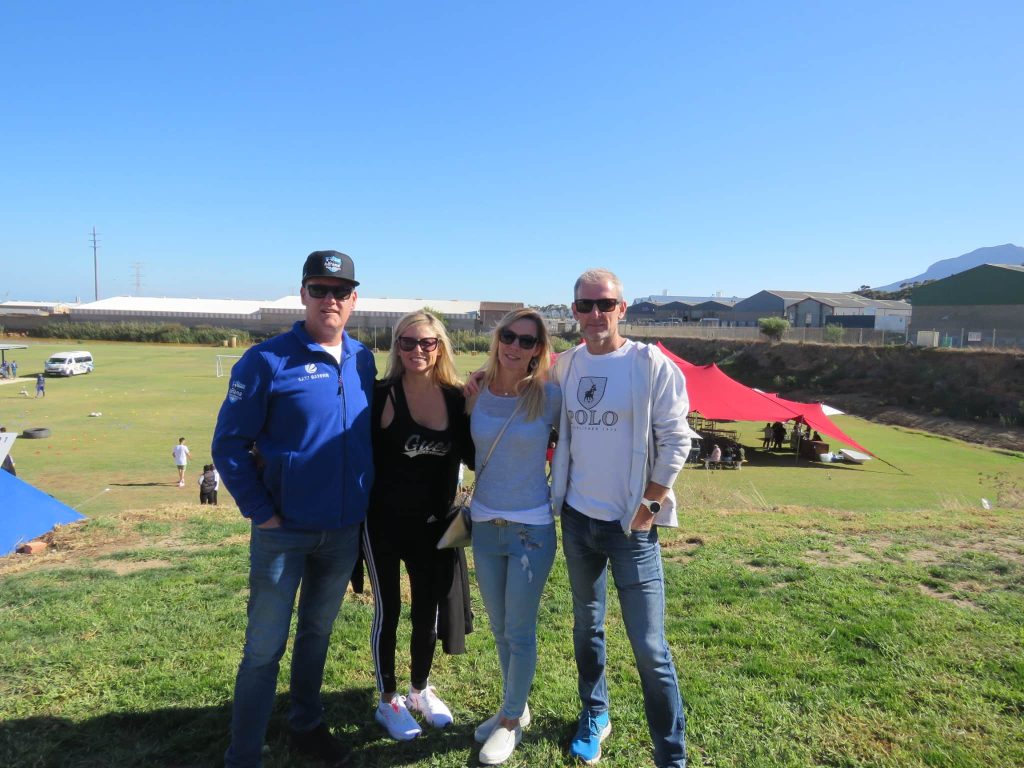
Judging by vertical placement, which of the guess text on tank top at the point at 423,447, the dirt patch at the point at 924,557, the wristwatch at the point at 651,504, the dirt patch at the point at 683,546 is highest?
the guess text on tank top at the point at 423,447

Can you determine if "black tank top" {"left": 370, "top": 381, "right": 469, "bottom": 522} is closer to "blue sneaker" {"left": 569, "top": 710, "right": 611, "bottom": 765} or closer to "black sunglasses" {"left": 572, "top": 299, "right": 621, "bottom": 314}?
"black sunglasses" {"left": 572, "top": 299, "right": 621, "bottom": 314}

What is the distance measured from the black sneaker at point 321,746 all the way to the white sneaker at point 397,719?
19 centimetres

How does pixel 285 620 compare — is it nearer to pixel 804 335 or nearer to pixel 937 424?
pixel 937 424

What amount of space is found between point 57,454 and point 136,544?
1307cm

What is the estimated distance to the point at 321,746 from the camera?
2412 millimetres

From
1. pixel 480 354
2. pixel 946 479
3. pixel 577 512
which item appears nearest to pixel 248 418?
pixel 577 512

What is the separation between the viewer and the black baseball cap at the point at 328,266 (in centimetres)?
245

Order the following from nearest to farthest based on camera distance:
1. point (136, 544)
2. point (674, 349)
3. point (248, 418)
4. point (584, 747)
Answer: point (248, 418) → point (584, 747) → point (136, 544) → point (674, 349)

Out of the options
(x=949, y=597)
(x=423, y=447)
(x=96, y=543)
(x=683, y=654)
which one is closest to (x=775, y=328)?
(x=949, y=597)

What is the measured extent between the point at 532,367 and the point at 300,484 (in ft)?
3.30

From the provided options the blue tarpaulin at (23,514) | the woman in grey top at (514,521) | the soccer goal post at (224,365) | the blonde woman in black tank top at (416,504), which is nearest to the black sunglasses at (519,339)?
the woman in grey top at (514,521)

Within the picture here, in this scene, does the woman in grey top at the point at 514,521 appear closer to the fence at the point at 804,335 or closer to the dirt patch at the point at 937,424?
the dirt patch at the point at 937,424

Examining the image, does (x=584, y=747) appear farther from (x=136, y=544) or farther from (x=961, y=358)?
(x=961, y=358)

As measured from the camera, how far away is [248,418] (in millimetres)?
2264
